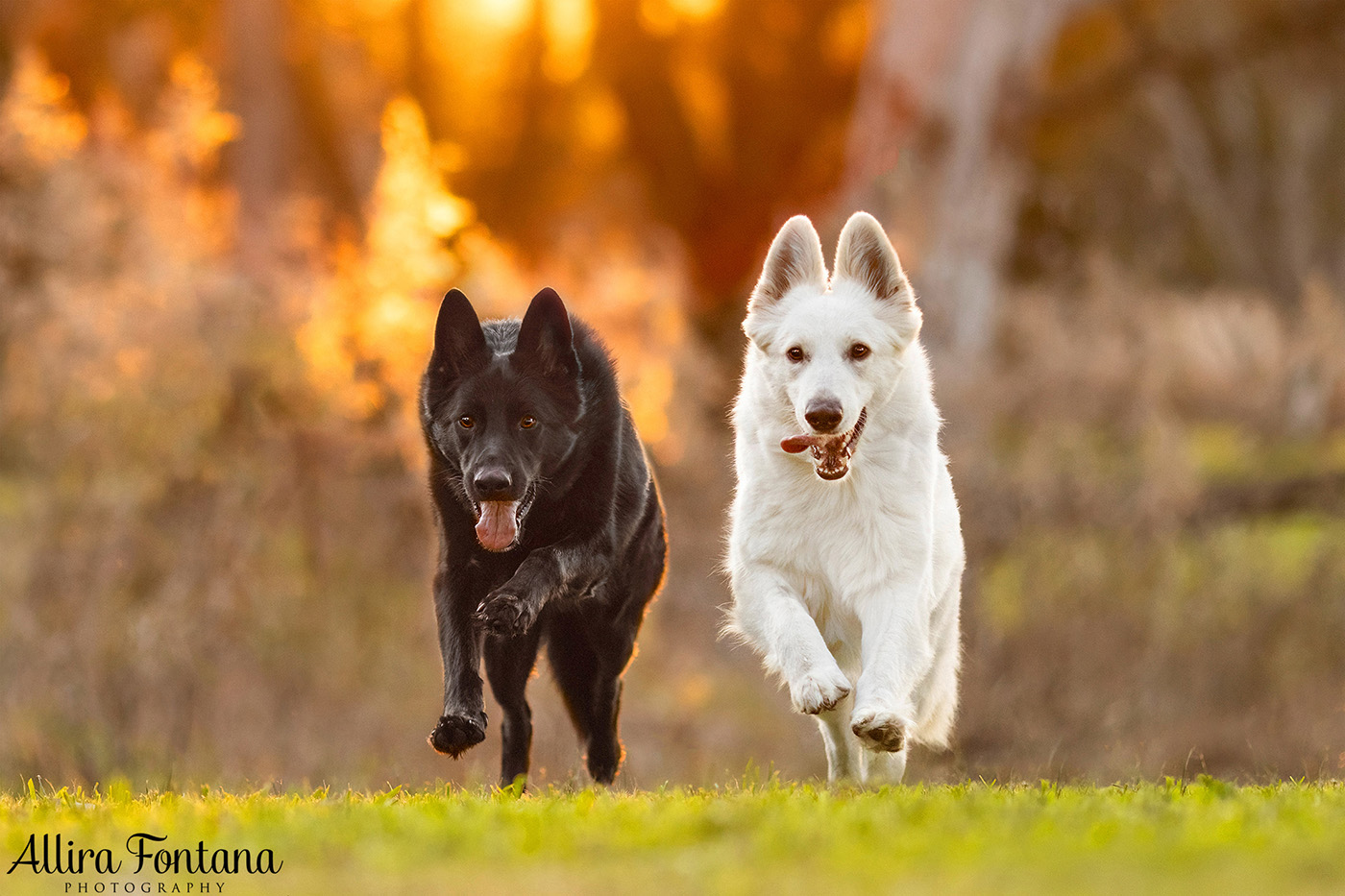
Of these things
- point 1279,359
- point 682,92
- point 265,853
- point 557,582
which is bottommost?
point 265,853

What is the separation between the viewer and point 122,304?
12.8 meters

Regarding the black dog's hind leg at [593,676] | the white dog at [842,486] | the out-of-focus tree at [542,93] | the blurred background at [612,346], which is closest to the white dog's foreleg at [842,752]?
the white dog at [842,486]

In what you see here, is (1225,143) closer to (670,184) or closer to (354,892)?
(670,184)

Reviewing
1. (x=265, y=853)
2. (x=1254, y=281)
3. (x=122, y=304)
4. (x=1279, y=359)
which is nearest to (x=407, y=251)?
(x=122, y=304)

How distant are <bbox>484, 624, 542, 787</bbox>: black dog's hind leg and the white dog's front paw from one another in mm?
1246

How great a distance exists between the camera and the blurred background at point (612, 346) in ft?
42.5

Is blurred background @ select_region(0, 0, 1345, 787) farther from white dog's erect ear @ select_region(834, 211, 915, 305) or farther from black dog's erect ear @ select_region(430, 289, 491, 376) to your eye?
white dog's erect ear @ select_region(834, 211, 915, 305)

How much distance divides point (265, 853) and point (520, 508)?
1532 millimetres

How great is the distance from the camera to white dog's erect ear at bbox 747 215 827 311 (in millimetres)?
5465

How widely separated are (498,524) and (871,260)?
1.86 meters

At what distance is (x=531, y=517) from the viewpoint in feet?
17.2

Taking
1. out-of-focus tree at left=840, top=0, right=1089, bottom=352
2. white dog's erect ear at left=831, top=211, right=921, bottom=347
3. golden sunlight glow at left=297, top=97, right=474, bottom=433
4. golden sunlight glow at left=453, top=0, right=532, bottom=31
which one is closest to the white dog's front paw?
white dog's erect ear at left=831, top=211, right=921, bottom=347

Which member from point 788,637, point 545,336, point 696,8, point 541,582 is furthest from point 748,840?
point 696,8

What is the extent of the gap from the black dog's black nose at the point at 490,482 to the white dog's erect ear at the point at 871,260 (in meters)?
1.70
